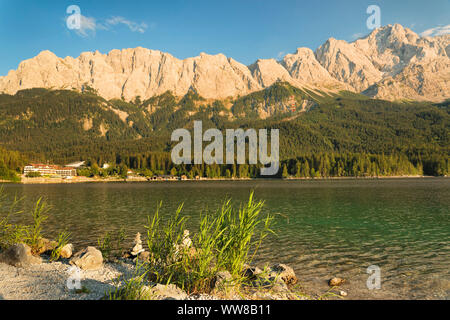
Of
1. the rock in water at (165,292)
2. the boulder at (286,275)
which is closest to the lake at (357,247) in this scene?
the boulder at (286,275)

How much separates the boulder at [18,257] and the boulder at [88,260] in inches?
75.6

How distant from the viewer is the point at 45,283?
11.3 m

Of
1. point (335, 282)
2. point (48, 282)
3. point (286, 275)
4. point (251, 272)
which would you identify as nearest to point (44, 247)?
point (48, 282)

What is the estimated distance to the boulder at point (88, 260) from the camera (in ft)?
49.0

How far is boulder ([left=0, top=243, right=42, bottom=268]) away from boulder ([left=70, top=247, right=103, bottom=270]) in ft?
6.30

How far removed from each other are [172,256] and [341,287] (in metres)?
9.78

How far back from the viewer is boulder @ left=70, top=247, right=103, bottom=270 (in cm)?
1492

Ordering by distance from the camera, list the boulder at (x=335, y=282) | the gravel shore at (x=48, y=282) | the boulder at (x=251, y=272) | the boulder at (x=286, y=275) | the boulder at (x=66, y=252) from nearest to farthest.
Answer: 1. the gravel shore at (x=48, y=282)
2. the boulder at (x=251, y=272)
3. the boulder at (x=286, y=275)
4. the boulder at (x=335, y=282)
5. the boulder at (x=66, y=252)

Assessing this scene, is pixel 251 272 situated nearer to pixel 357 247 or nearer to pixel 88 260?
pixel 88 260

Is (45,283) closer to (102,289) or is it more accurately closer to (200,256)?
(102,289)

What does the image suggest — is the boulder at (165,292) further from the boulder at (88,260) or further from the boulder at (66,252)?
the boulder at (66,252)

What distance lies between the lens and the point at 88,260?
15391 millimetres

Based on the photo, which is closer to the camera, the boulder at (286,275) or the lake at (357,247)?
the boulder at (286,275)
